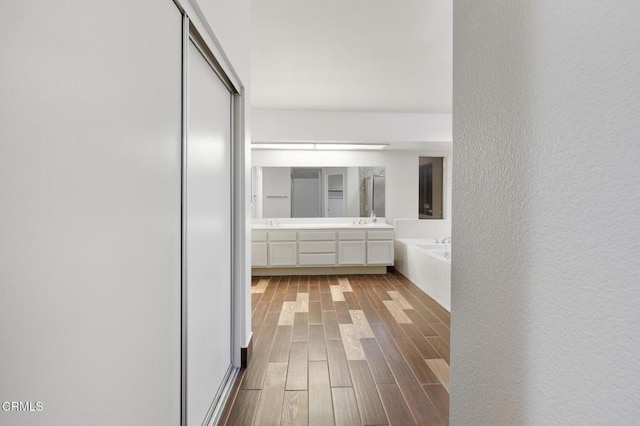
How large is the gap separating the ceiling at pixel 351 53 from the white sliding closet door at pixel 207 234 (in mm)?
975

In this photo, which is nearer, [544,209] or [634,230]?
[634,230]

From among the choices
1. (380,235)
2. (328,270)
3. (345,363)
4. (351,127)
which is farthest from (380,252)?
(345,363)

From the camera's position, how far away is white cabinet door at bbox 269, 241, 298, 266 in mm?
4661

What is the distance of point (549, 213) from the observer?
0.62 meters

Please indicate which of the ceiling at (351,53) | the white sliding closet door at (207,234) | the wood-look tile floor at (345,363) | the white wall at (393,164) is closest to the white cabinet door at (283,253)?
the wood-look tile floor at (345,363)

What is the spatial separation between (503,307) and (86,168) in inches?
40.1

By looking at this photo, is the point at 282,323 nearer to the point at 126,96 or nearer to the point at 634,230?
the point at 126,96

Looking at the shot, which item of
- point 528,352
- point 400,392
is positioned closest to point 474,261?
point 528,352

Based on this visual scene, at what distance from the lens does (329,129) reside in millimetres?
4617

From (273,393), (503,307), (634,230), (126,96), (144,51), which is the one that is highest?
(144,51)

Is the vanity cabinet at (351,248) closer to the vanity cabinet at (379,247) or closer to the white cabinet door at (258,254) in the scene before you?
the vanity cabinet at (379,247)

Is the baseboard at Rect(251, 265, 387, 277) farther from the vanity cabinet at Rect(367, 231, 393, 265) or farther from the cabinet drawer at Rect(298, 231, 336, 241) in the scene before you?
the cabinet drawer at Rect(298, 231, 336, 241)

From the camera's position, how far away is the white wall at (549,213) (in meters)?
0.48

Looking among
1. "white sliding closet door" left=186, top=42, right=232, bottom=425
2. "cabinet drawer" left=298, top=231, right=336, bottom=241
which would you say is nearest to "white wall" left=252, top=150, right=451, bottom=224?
"cabinet drawer" left=298, top=231, right=336, bottom=241
